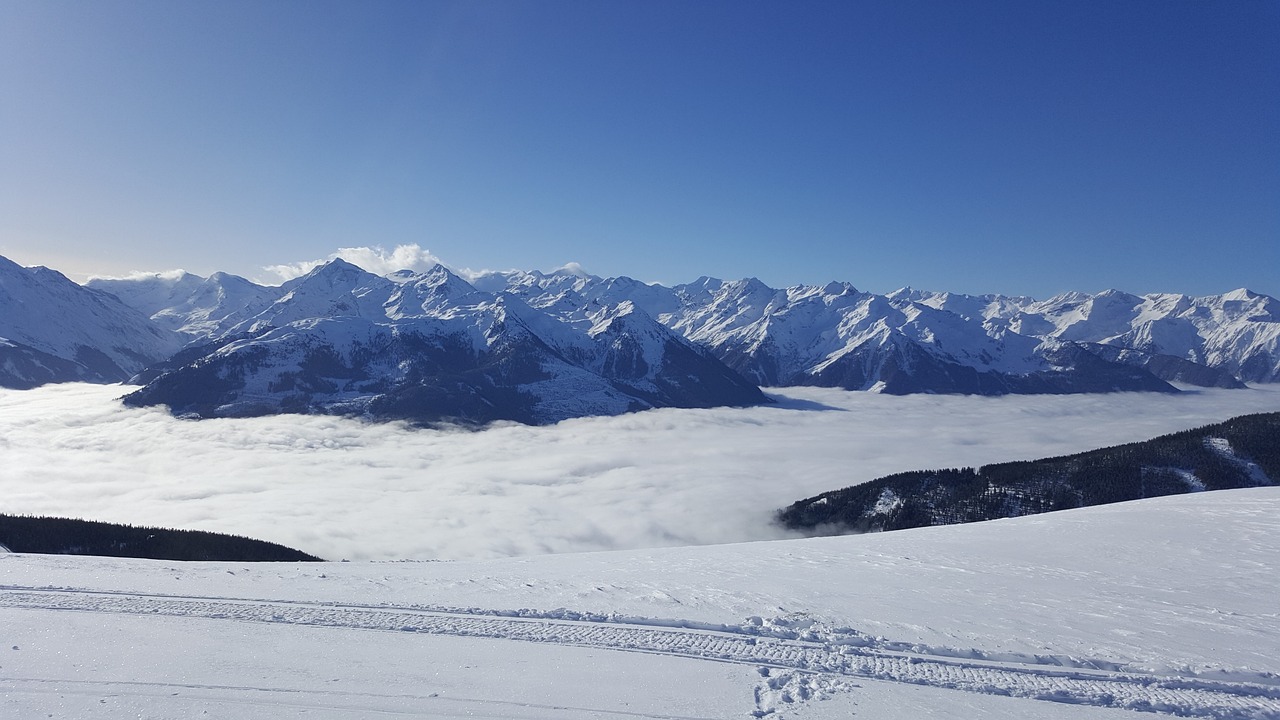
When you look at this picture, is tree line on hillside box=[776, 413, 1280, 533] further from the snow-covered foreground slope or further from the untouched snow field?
the snow-covered foreground slope

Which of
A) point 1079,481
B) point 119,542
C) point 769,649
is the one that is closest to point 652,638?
point 769,649

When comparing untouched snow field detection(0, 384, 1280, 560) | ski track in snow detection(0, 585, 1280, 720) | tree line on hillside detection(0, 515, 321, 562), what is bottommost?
untouched snow field detection(0, 384, 1280, 560)

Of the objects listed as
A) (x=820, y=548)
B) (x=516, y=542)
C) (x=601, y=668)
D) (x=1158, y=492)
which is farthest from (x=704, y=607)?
(x=1158, y=492)

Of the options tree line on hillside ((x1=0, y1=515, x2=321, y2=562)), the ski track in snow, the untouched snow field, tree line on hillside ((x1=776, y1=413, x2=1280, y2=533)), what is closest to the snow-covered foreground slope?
the ski track in snow

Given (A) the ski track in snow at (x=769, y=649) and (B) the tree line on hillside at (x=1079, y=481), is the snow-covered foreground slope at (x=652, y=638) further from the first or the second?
(B) the tree line on hillside at (x=1079, y=481)

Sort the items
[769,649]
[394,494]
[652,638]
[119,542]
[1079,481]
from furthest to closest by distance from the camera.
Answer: [394,494]
[1079,481]
[119,542]
[652,638]
[769,649]

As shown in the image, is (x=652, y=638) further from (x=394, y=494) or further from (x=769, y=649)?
(x=394, y=494)
